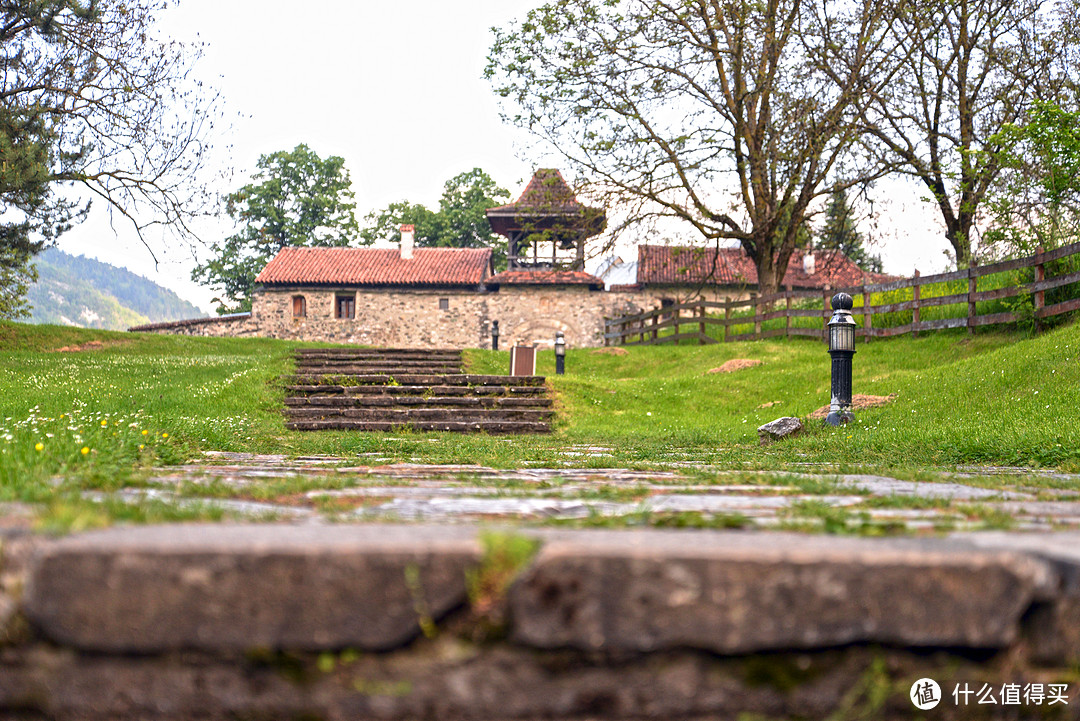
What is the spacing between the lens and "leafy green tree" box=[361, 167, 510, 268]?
44.7 meters

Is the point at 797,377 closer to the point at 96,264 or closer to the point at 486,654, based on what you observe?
the point at 486,654

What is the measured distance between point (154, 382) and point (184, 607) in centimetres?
1276

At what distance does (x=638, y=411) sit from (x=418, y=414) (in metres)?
3.44

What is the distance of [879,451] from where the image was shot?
20.5ft

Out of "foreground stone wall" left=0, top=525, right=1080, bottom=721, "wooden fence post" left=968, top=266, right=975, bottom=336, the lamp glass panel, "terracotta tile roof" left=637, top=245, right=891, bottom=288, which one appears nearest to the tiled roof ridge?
"terracotta tile roof" left=637, top=245, right=891, bottom=288

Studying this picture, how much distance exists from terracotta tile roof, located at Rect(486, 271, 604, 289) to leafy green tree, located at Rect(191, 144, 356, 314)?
14734 millimetres

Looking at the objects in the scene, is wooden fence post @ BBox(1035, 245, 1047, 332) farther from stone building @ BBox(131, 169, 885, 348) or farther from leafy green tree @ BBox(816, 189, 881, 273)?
stone building @ BBox(131, 169, 885, 348)

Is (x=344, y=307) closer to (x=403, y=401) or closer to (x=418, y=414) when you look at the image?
(x=403, y=401)

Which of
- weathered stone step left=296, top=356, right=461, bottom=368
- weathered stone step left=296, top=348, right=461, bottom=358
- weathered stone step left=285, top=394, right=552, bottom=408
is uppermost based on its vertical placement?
weathered stone step left=296, top=348, right=461, bottom=358

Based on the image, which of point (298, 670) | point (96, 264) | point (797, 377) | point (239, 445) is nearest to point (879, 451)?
point (239, 445)

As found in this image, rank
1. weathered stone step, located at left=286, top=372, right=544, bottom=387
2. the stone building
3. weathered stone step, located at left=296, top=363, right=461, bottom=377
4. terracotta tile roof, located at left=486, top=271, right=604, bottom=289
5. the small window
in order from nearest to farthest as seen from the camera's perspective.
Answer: weathered stone step, located at left=286, top=372, right=544, bottom=387, weathered stone step, located at left=296, top=363, right=461, bottom=377, terracotta tile roof, located at left=486, top=271, right=604, bottom=289, the stone building, the small window

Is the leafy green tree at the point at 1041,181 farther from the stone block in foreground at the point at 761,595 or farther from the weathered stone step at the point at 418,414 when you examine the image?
the stone block in foreground at the point at 761,595

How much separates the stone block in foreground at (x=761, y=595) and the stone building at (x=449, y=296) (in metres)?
29.9

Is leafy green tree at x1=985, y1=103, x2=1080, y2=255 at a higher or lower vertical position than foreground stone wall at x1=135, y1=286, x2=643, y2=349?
higher
